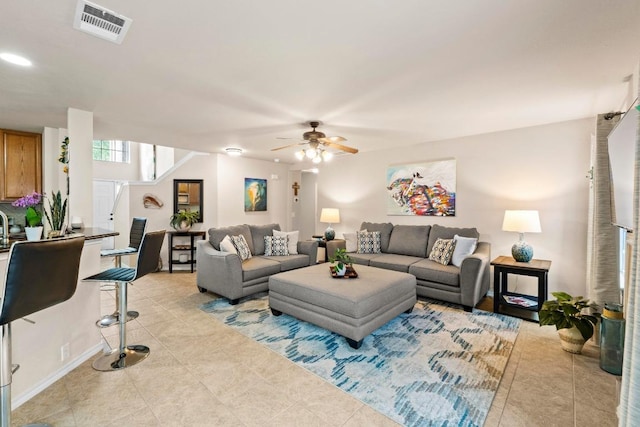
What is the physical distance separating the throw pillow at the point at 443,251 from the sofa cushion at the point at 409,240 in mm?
326

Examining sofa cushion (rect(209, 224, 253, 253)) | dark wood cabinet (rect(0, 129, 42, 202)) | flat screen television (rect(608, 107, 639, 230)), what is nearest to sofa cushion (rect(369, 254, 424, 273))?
sofa cushion (rect(209, 224, 253, 253))

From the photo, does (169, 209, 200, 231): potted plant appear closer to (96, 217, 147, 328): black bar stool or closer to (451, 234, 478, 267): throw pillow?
(96, 217, 147, 328): black bar stool

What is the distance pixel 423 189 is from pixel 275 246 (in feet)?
9.01

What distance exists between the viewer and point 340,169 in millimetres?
6316

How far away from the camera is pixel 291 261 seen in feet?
14.9

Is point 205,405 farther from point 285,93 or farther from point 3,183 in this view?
point 3,183

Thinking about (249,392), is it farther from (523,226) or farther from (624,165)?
(523,226)

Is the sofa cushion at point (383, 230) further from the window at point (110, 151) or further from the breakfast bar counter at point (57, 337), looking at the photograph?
the window at point (110, 151)

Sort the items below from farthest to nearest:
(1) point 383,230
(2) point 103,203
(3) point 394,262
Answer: (2) point 103,203, (1) point 383,230, (3) point 394,262

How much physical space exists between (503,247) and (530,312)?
41.4 inches

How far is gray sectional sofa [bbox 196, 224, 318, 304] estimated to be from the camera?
12.4ft

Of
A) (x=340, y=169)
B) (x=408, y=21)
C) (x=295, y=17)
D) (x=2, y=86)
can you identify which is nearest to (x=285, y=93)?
(x=295, y=17)

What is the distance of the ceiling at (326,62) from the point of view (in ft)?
5.35

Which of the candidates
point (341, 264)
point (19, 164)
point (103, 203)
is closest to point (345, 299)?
point (341, 264)
